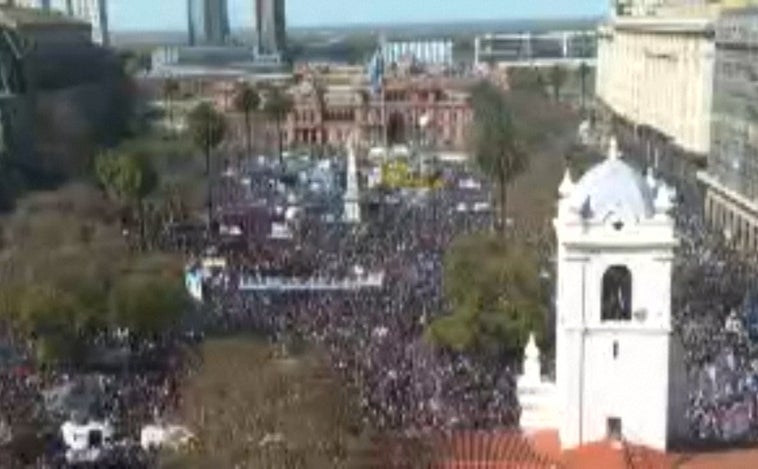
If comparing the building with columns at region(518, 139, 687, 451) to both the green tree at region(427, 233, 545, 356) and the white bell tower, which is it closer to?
the white bell tower

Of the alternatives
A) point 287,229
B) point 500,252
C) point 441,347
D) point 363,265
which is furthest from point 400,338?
point 287,229

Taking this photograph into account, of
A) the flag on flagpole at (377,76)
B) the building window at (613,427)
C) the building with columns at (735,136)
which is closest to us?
the building window at (613,427)

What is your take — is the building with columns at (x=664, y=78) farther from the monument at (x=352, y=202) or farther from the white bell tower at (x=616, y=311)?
the white bell tower at (x=616, y=311)

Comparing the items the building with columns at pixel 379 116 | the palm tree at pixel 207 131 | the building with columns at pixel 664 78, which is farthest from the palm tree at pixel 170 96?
the building with columns at pixel 664 78

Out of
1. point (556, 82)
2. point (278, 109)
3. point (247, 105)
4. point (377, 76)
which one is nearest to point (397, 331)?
point (247, 105)

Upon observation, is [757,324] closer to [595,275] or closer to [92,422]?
[92,422]

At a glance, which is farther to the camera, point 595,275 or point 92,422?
point 92,422

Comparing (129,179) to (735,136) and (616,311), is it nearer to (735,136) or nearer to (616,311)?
(735,136)

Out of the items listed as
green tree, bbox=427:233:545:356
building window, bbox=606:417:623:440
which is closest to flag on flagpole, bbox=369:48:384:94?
green tree, bbox=427:233:545:356

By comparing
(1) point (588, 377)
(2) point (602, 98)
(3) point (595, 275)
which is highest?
(3) point (595, 275)
